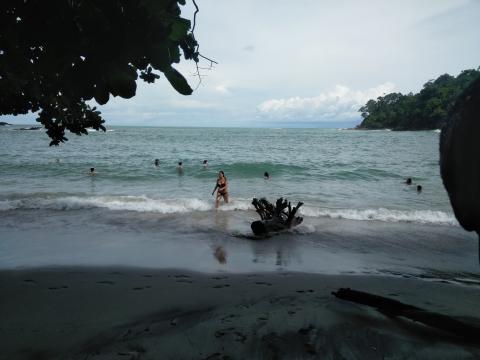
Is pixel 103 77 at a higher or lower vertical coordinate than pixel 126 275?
higher

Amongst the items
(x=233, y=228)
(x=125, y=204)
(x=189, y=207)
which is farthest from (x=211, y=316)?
(x=125, y=204)

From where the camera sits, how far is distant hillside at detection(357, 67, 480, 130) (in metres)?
84.2

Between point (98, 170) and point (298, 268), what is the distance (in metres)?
20.1

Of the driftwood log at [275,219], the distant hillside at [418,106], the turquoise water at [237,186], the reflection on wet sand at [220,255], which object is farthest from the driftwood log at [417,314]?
the distant hillside at [418,106]

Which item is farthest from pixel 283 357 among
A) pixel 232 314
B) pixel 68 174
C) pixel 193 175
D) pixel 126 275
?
pixel 68 174

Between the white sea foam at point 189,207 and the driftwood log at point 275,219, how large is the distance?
238cm

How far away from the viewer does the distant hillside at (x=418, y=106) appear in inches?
3314

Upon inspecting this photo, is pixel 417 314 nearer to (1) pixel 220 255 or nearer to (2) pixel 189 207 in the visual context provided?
(1) pixel 220 255

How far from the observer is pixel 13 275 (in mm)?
5578

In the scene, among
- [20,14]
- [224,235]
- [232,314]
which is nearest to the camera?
[20,14]

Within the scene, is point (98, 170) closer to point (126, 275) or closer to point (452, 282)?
point (126, 275)

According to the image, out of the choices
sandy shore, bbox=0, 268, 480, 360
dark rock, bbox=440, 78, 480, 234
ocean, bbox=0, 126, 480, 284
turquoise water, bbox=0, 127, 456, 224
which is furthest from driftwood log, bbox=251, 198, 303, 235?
dark rock, bbox=440, 78, 480, 234

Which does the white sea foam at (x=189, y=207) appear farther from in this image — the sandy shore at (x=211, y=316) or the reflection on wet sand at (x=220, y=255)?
the sandy shore at (x=211, y=316)

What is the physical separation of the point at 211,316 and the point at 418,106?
333 feet
